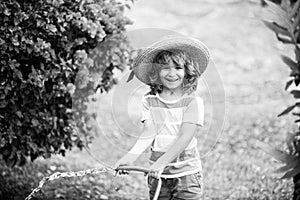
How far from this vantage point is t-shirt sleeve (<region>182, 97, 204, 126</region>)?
3.88 m

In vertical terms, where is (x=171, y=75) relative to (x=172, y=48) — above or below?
below

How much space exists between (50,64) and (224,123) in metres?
1.96

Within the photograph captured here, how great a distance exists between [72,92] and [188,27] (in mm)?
9077

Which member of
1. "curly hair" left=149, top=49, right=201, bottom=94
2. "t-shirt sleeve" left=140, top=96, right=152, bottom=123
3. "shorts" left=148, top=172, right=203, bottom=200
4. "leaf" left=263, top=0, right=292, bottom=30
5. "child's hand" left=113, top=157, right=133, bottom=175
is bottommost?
"shorts" left=148, top=172, right=203, bottom=200

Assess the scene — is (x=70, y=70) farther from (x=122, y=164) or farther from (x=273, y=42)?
(x=273, y=42)

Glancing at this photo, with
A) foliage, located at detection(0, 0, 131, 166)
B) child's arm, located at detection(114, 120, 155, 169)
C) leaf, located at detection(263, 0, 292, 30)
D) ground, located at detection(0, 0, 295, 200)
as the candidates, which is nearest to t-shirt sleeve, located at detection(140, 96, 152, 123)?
child's arm, located at detection(114, 120, 155, 169)

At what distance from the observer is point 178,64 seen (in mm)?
3922

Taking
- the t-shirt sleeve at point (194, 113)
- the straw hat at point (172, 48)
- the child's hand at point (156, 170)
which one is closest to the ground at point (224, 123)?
the straw hat at point (172, 48)

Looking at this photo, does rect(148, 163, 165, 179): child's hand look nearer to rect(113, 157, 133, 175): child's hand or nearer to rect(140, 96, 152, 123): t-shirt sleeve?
rect(113, 157, 133, 175): child's hand

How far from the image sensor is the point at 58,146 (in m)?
5.14

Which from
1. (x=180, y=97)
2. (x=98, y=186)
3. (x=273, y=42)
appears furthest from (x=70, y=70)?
(x=273, y=42)

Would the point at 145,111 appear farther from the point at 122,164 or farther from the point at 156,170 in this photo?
the point at 156,170

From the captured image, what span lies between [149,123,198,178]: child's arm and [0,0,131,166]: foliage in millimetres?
1235

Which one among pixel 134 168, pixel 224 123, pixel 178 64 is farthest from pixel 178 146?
pixel 224 123
